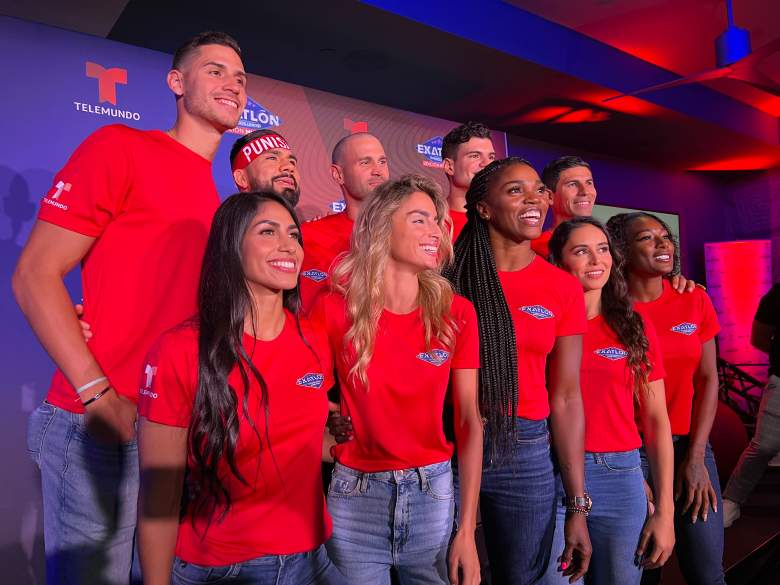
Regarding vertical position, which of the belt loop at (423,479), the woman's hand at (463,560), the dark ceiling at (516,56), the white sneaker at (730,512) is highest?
the dark ceiling at (516,56)

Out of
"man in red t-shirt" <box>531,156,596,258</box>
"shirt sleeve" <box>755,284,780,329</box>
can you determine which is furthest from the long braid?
"shirt sleeve" <box>755,284,780,329</box>

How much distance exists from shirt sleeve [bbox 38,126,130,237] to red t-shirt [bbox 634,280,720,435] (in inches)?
85.2

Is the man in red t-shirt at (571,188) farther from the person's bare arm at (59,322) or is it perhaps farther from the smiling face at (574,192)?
the person's bare arm at (59,322)

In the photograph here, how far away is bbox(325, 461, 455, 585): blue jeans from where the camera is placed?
191cm

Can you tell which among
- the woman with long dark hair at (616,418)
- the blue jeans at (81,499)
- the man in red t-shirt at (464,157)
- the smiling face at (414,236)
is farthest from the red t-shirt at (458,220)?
the blue jeans at (81,499)

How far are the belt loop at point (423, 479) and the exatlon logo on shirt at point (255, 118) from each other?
2959 millimetres

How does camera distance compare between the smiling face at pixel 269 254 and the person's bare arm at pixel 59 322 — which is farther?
the smiling face at pixel 269 254

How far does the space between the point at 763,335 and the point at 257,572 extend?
15.2 ft

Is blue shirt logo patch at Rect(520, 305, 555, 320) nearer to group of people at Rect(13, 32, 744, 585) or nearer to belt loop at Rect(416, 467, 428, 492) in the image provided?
group of people at Rect(13, 32, 744, 585)

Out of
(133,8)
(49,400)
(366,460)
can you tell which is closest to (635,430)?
(366,460)

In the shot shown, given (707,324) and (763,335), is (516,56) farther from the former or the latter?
(707,324)

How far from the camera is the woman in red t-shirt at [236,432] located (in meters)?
1.56

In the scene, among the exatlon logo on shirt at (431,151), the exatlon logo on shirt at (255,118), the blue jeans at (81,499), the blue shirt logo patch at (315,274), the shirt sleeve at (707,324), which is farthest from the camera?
the exatlon logo on shirt at (431,151)

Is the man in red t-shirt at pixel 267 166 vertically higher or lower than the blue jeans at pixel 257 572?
higher
